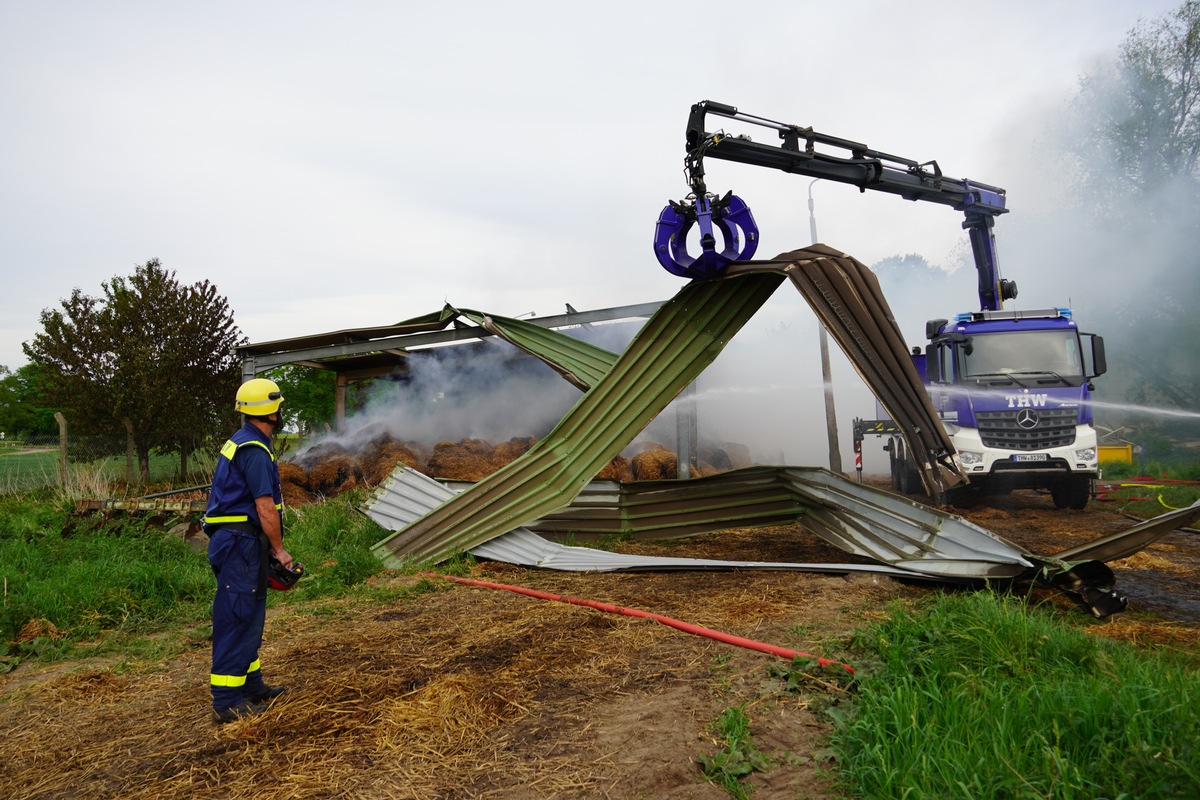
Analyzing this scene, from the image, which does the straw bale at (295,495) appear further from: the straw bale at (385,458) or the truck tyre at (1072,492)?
the truck tyre at (1072,492)

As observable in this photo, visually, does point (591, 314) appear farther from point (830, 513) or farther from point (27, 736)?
point (27, 736)

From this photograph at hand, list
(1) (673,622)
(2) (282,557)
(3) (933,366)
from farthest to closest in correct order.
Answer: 1. (3) (933,366)
2. (1) (673,622)
3. (2) (282,557)

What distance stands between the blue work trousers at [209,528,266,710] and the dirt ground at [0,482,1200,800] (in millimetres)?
204

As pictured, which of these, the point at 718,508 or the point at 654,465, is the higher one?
the point at 654,465

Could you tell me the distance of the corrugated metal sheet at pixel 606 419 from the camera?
6868 mm

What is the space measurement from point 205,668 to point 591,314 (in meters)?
7.89

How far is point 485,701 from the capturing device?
12.1 ft

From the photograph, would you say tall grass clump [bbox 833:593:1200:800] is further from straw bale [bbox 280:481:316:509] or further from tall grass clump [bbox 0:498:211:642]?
straw bale [bbox 280:481:316:509]

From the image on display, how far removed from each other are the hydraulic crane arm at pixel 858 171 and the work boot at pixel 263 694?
4.72m

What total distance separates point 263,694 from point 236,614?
Result: 51 cm

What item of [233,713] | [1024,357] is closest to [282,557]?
[233,713]

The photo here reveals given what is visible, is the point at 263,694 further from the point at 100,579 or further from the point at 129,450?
the point at 129,450

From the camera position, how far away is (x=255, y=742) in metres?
3.39

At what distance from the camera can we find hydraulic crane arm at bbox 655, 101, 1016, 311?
888cm
